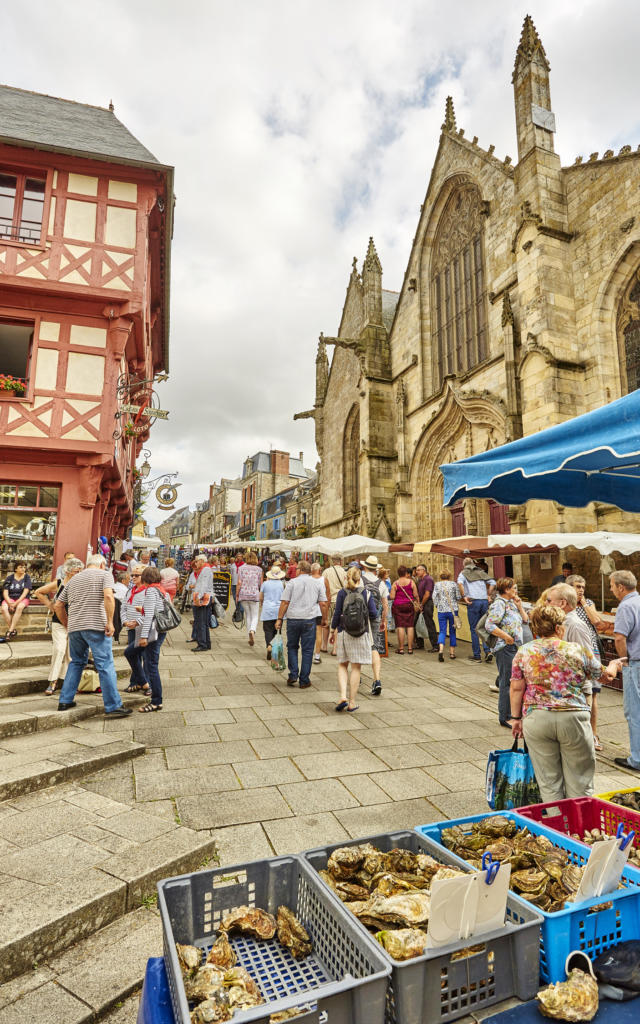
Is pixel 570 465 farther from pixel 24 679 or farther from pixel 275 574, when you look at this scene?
pixel 24 679

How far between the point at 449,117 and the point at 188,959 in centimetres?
2148

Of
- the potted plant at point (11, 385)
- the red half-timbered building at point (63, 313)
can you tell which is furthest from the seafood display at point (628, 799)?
the potted plant at point (11, 385)

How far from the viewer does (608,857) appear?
5.49 feet

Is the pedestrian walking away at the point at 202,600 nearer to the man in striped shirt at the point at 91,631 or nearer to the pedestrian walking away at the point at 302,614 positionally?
the pedestrian walking away at the point at 302,614

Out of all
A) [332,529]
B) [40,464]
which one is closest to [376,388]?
[332,529]

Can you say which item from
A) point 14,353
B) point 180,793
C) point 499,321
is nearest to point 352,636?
point 180,793

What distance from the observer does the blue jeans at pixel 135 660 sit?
6.00m

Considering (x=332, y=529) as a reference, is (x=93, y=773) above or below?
below

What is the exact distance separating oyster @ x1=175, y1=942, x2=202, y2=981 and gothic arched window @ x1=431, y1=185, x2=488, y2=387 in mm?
15124

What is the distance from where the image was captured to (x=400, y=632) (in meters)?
11.0

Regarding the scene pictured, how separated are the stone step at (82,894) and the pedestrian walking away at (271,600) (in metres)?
5.43

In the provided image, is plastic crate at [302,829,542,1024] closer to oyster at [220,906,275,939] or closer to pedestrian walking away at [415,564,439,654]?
oyster at [220,906,275,939]

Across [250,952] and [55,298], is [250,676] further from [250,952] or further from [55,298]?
[55,298]

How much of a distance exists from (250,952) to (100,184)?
12.9m
